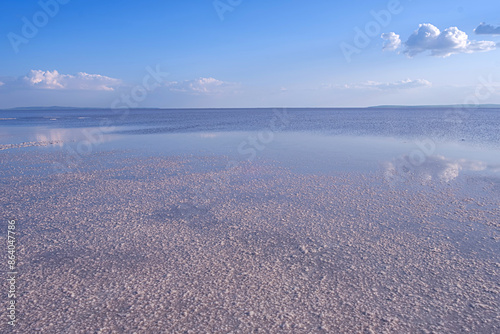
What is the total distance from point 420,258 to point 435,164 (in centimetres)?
1492

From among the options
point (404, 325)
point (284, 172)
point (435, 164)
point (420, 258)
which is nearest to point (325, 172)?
point (284, 172)

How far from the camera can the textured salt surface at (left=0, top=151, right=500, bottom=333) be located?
603 cm

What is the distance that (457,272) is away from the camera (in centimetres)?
752

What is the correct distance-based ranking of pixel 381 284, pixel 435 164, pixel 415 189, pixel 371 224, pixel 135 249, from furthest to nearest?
1. pixel 435 164
2. pixel 415 189
3. pixel 371 224
4. pixel 135 249
5. pixel 381 284

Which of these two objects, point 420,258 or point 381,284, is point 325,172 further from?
point 381,284

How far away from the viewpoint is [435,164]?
→ 20703 millimetres

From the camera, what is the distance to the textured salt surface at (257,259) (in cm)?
603

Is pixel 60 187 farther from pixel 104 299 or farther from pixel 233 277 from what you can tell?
pixel 233 277

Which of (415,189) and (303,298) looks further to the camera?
(415,189)

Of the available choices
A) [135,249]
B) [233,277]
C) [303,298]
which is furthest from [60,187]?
[303,298]

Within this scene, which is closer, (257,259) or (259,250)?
(257,259)

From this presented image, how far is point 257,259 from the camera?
27.1ft

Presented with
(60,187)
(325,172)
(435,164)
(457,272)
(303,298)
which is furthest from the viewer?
(435,164)

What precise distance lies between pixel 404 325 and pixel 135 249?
6.77m
